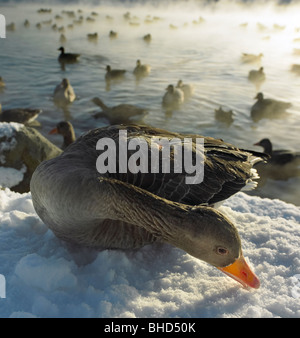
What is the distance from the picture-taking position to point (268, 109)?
43.3 ft

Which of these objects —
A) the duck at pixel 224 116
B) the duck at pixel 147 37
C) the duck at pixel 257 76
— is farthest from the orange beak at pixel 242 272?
the duck at pixel 147 37

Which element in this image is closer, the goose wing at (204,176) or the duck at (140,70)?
the goose wing at (204,176)

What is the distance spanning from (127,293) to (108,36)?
1296 inches

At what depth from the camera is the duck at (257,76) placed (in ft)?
60.3

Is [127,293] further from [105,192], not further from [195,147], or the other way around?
[195,147]

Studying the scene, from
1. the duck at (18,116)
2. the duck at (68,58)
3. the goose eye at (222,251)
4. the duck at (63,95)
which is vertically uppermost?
the duck at (68,58)

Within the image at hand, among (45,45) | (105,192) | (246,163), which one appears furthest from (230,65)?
(105,192)

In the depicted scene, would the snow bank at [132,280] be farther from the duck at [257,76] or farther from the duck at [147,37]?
the duck at [147,37]

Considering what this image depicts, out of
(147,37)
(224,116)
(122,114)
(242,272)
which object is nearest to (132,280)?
(242,272)

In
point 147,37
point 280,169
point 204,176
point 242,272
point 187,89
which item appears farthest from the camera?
point 147,37

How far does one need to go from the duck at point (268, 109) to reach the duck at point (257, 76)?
5.12m

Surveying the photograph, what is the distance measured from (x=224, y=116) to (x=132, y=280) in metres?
10.0

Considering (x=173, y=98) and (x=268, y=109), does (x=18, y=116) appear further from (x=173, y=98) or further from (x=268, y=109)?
(x=268, y=109)

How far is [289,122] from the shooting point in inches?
517
